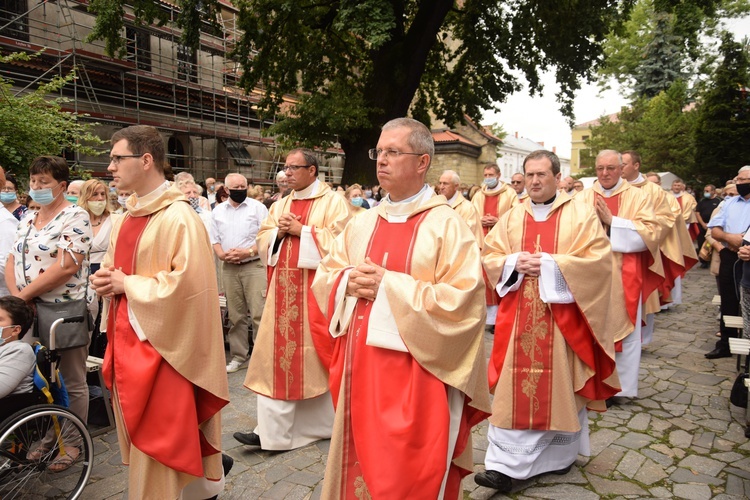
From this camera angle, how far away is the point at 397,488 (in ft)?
8.32

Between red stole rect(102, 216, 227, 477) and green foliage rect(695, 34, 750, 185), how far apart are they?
72.6 feet

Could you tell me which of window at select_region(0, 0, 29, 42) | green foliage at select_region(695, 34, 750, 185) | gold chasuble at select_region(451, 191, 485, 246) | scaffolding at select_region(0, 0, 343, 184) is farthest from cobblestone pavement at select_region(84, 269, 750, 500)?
green foliage at select_region(695, 34, 750, 185)

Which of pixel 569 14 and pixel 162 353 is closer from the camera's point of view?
pixel 162 353

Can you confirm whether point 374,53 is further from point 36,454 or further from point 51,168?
point 36,454

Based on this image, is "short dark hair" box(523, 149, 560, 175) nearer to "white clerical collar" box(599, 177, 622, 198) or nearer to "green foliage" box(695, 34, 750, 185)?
"white clerical collar" box(599, 177, 622, 198)

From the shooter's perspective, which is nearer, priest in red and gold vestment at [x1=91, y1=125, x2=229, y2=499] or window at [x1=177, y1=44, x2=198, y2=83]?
priest in red and gold vestment at [x1=91, y1=125, x2=229, y2=499]

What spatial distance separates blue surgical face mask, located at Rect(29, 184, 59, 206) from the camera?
3957mm

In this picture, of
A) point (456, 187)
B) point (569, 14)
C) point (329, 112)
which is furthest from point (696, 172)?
point (456, 187)

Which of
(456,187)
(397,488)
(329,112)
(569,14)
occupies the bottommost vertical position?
(397,488)

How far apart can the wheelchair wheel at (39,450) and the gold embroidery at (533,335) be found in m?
2.92

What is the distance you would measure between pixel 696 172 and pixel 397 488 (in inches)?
997

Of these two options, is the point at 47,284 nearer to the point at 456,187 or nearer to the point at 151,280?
the point at 151,280

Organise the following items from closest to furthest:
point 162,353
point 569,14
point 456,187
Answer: point 162,353, point 456,187, point 569,14

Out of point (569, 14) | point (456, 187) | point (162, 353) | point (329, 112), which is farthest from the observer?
point (569, 14)
